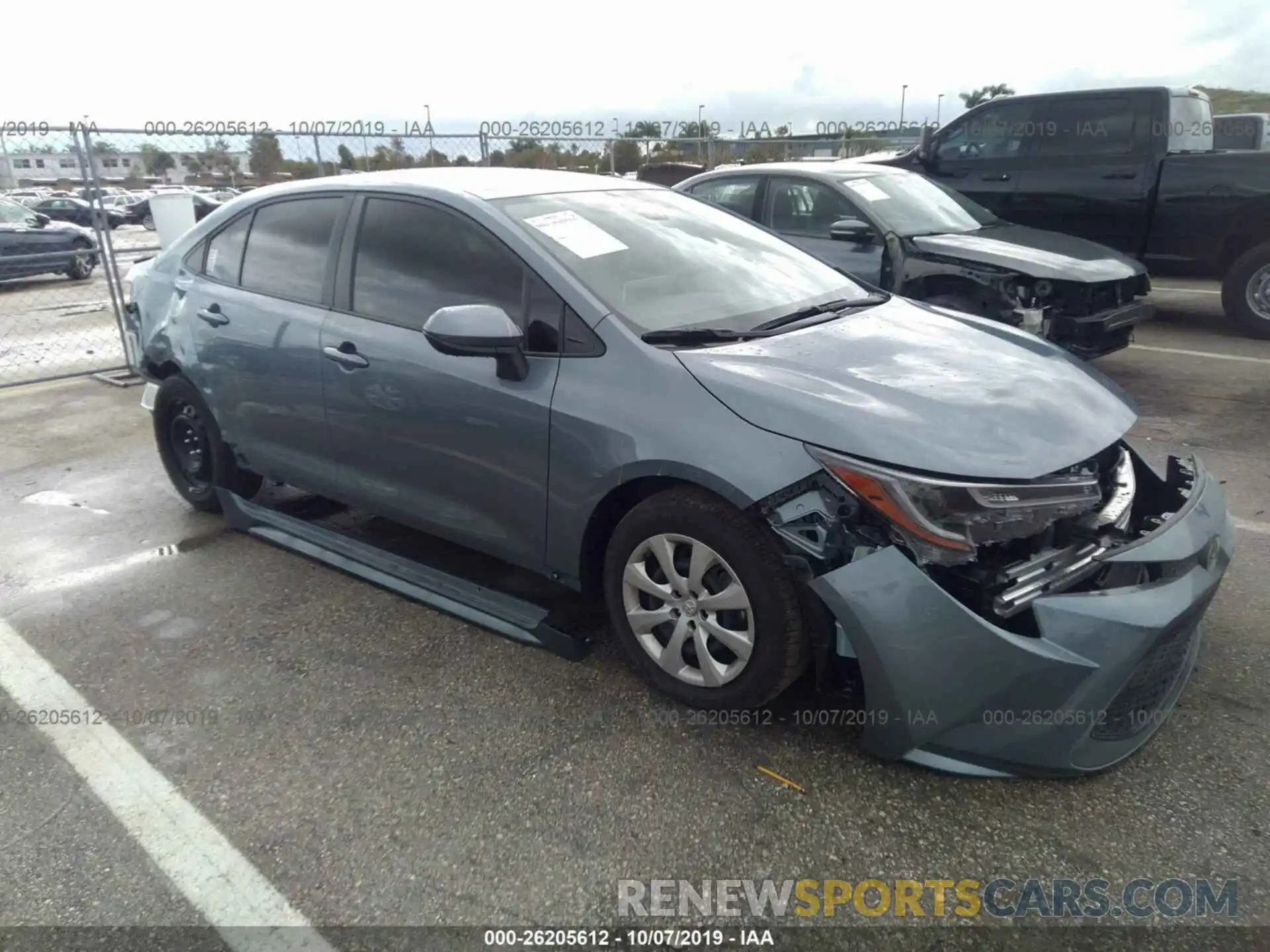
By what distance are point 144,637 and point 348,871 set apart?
1.71 meters

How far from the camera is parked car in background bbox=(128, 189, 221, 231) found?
9.80 meters

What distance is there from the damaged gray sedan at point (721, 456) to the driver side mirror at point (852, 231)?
271cm

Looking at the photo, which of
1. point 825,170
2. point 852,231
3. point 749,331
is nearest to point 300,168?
point 825,170

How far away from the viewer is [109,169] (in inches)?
377

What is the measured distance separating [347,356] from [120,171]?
26.9ft

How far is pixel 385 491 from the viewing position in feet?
11.6

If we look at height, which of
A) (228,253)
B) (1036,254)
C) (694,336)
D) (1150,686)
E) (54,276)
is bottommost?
(54,276)

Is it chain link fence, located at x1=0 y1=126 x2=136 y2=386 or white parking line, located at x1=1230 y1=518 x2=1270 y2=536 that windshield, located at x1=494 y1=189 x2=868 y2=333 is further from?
chain link fence, located at x1=0 y1=126 x2=136 y2=386

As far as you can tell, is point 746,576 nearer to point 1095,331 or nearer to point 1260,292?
point 1095,331

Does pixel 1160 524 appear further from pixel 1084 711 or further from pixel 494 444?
pixel 494 444

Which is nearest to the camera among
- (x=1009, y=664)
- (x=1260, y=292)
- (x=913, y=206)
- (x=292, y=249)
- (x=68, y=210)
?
(x=1009, y=664)

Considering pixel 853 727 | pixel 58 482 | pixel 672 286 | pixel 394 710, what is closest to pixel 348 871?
pixel 394 710

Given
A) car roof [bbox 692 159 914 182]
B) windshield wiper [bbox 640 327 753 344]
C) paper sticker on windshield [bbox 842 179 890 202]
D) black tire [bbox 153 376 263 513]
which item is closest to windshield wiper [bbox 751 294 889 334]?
windshield wiper [bbox 640 327 753 344]

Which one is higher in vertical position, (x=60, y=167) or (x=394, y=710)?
(x=60, y=167)
